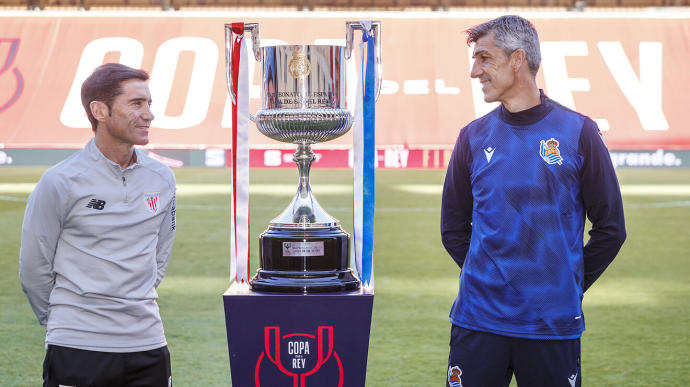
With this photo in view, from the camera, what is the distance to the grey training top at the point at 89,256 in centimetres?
215

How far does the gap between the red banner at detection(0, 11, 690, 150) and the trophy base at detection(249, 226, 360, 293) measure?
11302 mm

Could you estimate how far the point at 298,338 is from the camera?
7.92 ft

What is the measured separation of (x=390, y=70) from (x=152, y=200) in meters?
12.7

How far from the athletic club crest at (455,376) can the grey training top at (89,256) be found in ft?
2.58

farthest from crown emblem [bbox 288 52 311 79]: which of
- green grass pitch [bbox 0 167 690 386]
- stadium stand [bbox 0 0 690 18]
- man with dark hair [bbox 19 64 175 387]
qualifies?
stadium stand [bbox 0 0 690 18]

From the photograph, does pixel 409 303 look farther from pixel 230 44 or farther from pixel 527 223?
pixel 527 223

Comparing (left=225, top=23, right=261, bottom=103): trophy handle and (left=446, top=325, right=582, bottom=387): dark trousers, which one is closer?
(left=446, top=325, right=582, bottom=387): dark trousers

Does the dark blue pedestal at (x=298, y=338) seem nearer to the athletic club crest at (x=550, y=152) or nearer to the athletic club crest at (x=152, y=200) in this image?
the athletic club crest at (x=152, y=200)

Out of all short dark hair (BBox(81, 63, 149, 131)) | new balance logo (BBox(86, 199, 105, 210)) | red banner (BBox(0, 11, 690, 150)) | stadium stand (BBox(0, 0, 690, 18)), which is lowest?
new balance logo (BBox(86, 199, 105, 210))

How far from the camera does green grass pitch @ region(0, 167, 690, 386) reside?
4492 mm

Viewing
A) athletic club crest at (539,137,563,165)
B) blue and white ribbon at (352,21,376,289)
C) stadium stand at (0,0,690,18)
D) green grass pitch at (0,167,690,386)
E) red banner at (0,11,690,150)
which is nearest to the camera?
athletic club crest at (539,137,563,165)

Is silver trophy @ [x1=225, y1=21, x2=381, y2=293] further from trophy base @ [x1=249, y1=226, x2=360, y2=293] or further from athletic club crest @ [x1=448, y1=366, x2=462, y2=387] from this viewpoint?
athletic club crest @ [x1=448, y1=366, x2=462, y2=387]

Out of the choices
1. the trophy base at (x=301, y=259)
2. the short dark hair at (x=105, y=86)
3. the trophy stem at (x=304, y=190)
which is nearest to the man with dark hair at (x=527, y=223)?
the trophy base at (x=301, y=259)

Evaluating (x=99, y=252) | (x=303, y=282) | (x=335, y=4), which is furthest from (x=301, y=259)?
(x=335, y=4)
